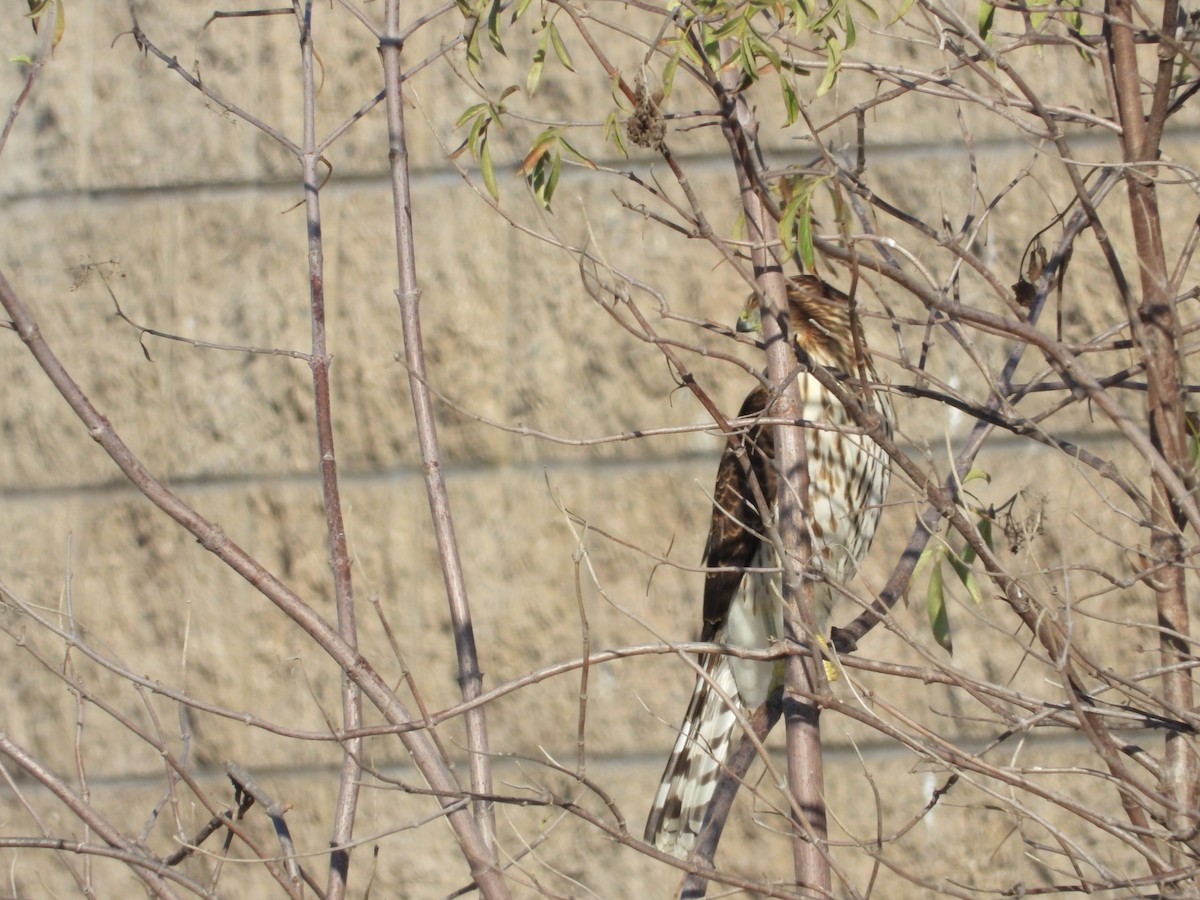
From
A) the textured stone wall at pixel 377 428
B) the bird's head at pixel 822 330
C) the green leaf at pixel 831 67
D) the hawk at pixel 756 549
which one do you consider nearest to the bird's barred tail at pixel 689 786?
the hawk at pixel 756 549

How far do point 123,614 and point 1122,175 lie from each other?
267cm

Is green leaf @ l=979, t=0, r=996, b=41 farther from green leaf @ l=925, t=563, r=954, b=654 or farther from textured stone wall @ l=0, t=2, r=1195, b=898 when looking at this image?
textured stone wall @ l=0, t=2, r=1195, b=898

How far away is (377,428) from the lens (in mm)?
3297

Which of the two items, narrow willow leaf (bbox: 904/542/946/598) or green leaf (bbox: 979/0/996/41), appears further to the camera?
narrow willow leaf (bbox: 904/542/946/598)

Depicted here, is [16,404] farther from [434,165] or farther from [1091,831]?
[1091,831]

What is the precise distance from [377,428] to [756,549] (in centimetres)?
102

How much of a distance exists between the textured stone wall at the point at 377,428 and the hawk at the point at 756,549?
164 mm

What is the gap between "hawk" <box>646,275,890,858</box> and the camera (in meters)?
2.77

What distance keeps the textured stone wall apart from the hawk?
6.5 inches

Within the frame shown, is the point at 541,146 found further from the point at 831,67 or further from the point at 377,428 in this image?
the point at 377,428

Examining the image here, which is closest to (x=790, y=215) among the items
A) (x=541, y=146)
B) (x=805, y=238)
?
(x=805, y=238)

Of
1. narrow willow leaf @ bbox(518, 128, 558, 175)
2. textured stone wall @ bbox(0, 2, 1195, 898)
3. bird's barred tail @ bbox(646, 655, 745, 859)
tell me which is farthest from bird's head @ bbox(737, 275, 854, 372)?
narrow willow leaf @ bbox(518, 128, 558, 175)

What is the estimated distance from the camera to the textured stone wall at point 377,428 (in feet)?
Answer: 10.5

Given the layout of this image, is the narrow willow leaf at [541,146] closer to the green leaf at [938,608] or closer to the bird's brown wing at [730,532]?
the green leaf at [938,608]
